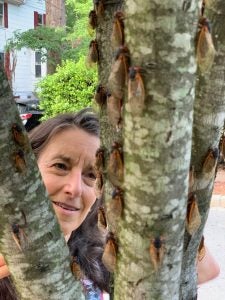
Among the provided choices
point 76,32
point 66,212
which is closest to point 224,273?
point 66,212

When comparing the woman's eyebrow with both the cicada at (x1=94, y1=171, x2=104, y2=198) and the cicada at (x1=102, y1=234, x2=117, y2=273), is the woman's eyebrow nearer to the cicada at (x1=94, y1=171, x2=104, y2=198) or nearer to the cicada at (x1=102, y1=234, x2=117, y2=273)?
the cicada at (x1=94, y1=171, x2=104, y2=198)

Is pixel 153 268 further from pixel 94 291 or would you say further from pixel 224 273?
pixel 224 273

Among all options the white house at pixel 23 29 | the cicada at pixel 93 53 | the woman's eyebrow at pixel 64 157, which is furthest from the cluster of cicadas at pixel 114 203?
the white house at pixel 23 29

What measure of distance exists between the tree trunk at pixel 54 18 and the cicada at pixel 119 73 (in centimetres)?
1372

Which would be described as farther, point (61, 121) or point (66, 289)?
point (61, 121)

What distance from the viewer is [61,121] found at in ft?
8.47

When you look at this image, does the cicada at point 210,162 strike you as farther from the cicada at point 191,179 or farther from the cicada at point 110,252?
the cicada at point 110,252

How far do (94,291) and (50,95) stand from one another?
7.02 meters

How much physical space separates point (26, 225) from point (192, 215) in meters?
0.37

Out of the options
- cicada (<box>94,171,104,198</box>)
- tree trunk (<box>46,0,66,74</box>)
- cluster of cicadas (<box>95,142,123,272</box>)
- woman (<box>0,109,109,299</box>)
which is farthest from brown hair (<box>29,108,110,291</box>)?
tree trunk (<box>46,0,66,74</box>)

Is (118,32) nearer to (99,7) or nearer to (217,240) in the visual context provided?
(99,7)

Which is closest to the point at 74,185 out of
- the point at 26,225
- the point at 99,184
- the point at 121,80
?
the point at 99,184

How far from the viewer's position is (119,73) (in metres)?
0.90

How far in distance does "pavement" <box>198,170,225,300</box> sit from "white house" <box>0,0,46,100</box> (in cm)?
1484
